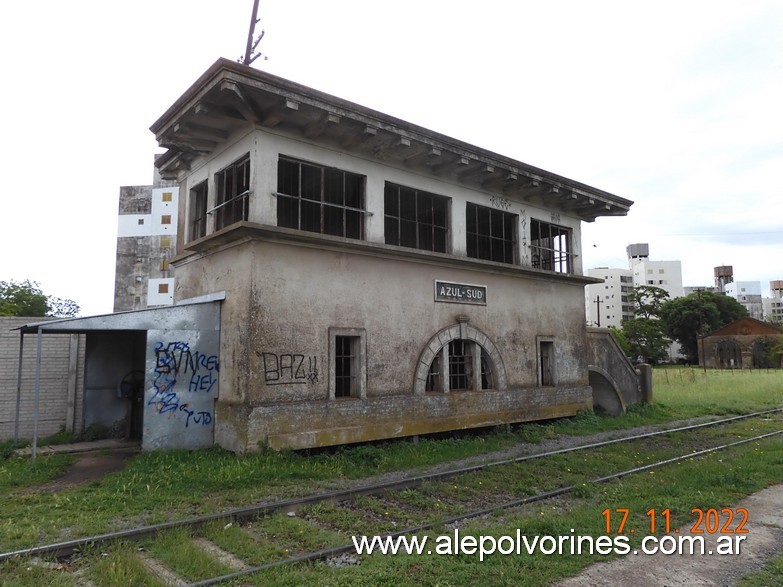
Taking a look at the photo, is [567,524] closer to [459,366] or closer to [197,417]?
[197,417]

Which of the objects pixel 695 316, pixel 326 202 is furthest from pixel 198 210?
pixel 695 316

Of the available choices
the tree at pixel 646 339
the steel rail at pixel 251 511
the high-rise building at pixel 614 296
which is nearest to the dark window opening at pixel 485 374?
the steel rail at pixel 251 511

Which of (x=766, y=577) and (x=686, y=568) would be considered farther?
(x=686, y=568)

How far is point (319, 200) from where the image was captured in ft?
40.7

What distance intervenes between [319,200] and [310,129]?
2191 mm

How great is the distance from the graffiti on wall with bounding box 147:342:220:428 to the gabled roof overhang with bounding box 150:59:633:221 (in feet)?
14.4

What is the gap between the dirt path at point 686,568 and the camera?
4941 mm

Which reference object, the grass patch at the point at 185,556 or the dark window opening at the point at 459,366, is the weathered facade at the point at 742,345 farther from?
the grass patch at the point at 185,556

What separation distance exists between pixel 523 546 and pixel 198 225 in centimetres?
1001

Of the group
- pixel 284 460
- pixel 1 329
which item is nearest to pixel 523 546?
pixel 284 460

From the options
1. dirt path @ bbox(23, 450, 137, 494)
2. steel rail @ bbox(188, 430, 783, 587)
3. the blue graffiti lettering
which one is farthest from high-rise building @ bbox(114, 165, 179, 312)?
steel rail @ bbox(188, 430, 783, 587)

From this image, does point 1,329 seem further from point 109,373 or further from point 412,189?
point 412,189

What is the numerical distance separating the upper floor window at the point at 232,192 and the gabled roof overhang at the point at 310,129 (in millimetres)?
666

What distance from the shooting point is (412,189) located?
41.9ft
